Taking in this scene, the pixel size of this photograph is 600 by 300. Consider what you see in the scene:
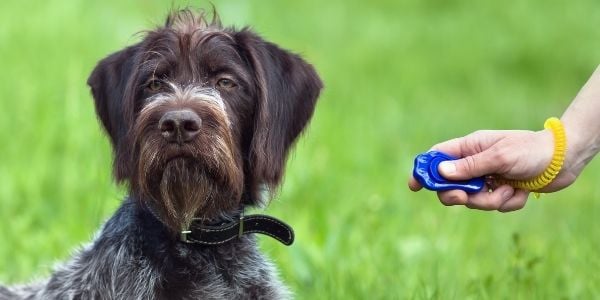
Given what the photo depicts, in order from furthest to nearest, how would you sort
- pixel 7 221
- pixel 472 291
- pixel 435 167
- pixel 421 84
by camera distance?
pixel 421 84 → pixel 7 221 → pixel 472 291 → pixel 435 167

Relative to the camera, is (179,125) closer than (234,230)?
Yes

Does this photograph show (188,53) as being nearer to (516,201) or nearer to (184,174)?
(184,174)

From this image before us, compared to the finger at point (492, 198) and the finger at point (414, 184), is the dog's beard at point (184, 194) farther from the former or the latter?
the finger at point (492, 198)

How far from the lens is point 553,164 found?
555cm

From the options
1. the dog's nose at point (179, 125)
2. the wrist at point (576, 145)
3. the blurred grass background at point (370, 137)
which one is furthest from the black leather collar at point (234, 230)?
the wrist at point (576, 145)

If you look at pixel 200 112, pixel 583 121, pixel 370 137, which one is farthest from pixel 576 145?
pixel 370 137

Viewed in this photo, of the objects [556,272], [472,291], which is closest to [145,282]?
[472,291]

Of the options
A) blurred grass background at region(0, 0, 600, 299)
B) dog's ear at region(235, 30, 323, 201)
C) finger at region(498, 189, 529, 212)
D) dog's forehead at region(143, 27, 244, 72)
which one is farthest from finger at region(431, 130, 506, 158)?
blurred grass background at region(0, 0, 600, 299)

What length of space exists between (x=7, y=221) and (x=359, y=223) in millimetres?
2713

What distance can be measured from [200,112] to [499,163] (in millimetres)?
1436

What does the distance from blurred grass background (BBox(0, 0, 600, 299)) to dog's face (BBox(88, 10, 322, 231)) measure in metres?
0.73

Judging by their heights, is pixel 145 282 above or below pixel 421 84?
→ below

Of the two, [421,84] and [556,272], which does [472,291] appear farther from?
[421,84]

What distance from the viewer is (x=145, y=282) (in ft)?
19.7
